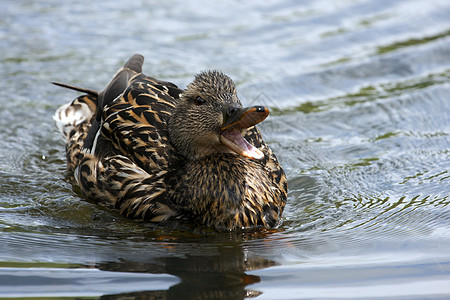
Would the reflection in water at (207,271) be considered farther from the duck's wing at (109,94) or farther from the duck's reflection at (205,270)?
the duck's wing at (109,94)

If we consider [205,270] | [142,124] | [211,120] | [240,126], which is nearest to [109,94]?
[142,124]

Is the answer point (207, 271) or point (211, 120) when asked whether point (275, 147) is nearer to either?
point (211, 120)

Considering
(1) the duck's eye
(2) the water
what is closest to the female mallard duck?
(1) the duck's eye

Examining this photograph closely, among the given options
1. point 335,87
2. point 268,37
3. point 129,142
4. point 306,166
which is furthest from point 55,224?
point 268,37

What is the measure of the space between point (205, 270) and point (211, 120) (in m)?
1.45

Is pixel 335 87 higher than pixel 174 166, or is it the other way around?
pixel 335 87

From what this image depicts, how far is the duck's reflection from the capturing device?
5.45m

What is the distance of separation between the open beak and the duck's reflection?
841 millimetres

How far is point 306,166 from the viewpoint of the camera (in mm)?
8500

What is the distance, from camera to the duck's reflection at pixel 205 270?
17.9ft

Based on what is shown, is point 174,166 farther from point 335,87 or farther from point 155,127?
point 335,87

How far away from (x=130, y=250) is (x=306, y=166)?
2.88 m

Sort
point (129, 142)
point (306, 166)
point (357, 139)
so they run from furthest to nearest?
point (357, 139) < point (306, 166) < point (129, 142)

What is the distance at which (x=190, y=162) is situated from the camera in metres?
7.02
